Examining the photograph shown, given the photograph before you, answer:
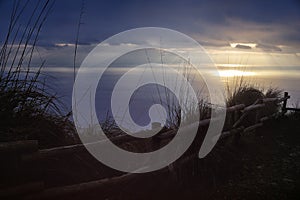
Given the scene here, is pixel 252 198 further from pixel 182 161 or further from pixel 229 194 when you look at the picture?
pixel 182 161

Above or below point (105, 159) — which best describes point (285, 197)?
below

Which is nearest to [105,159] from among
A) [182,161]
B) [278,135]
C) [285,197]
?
[182,161]

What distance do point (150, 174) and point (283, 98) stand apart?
6.63 metres

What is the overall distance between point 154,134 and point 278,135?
4220 mm

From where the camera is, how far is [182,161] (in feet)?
12.9

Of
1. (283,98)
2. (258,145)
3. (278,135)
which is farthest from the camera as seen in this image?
(283,98)

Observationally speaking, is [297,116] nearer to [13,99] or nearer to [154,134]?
[154,134]

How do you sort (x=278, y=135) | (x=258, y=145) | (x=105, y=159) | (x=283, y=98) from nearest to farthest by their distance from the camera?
(x=105, y=159)
(x=258, y=145)
(x=278, y=135)
(x=283, y=98)

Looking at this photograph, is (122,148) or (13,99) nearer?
(13,99)

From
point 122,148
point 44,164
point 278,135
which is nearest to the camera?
point 44,164

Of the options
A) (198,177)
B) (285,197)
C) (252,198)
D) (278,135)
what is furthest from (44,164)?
(278,135)

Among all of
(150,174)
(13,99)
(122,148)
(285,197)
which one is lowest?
(285,197)

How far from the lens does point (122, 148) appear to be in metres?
3.81

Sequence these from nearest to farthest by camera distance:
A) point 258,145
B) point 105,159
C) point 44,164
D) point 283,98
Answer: point 44,164, point 105,159, point 258,145, point 283,98
